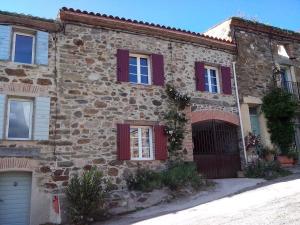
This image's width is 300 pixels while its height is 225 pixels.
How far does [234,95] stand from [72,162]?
711 centimetres

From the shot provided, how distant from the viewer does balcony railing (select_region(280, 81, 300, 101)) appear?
50.7ft

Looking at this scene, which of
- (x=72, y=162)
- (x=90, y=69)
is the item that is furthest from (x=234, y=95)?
(x=72, y=162)

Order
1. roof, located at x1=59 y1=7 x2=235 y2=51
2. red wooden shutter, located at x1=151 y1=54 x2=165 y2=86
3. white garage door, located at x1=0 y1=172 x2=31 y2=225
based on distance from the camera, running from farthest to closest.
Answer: red wooden shutter, located at x1=151 y1=54 x2=165 y2=86 → roof, located at x1=59 y1=7 x2=235 y2=51 → white garage door, located at x1=0 y1=172 x2=31 y2=225

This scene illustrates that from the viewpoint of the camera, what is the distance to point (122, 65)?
11.6 meters

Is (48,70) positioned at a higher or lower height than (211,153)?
higher

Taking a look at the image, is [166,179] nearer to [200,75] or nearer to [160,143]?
[160,143]

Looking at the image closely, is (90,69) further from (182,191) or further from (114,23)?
(182,191)

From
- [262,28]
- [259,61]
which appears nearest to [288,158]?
[259,61]

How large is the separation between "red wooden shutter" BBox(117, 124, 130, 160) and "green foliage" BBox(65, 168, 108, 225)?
5.08 feet

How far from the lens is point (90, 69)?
11148 millimetres

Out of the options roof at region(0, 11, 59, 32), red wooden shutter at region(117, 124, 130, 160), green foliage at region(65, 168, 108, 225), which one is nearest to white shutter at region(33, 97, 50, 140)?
green foliage at region(65, 168, 108, 225)

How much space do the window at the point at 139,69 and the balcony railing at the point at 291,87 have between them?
266 inches

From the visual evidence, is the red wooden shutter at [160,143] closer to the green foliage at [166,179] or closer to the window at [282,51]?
the green foliage at [166,179]

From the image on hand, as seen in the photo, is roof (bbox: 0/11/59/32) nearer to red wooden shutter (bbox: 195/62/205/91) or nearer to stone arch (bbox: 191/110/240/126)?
red wooden shutter (bbox: 195/62/205/91)
